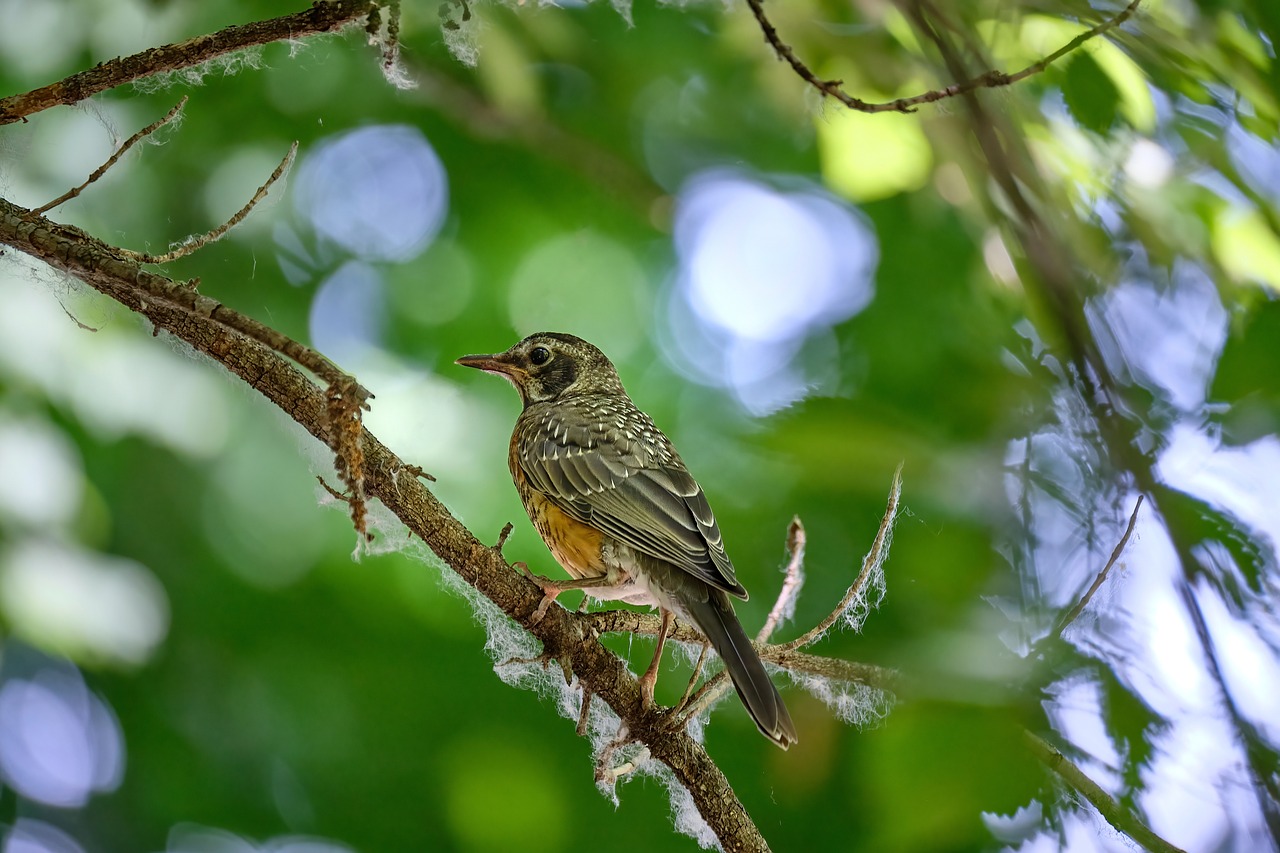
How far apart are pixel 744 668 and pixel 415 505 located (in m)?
0.65

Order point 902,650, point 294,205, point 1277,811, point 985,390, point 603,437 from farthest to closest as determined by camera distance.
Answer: point 294,205 < point 603,437 < point 985,390 < point 902,650 < point 1277,811

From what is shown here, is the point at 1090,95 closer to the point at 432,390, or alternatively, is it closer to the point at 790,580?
the point at 790,580

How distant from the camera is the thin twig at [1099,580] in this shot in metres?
1.56

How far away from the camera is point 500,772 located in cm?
346

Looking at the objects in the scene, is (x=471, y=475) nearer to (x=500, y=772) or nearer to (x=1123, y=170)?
(x=500, y=772)

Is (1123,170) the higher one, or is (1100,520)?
(1123,170)

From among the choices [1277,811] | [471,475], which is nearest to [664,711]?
[1277,811]

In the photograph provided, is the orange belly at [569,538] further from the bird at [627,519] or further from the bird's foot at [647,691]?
the bird's foot at [647,691]

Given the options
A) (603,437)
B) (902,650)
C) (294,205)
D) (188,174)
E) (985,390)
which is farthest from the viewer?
(294,205)

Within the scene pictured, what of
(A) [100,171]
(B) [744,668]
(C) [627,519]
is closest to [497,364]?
(C) [627,519]

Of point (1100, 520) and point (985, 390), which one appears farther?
point (985, 390)

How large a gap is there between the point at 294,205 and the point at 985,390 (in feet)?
7.94

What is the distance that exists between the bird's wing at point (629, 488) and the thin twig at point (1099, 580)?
61 cm

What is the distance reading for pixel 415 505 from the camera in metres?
1.72
